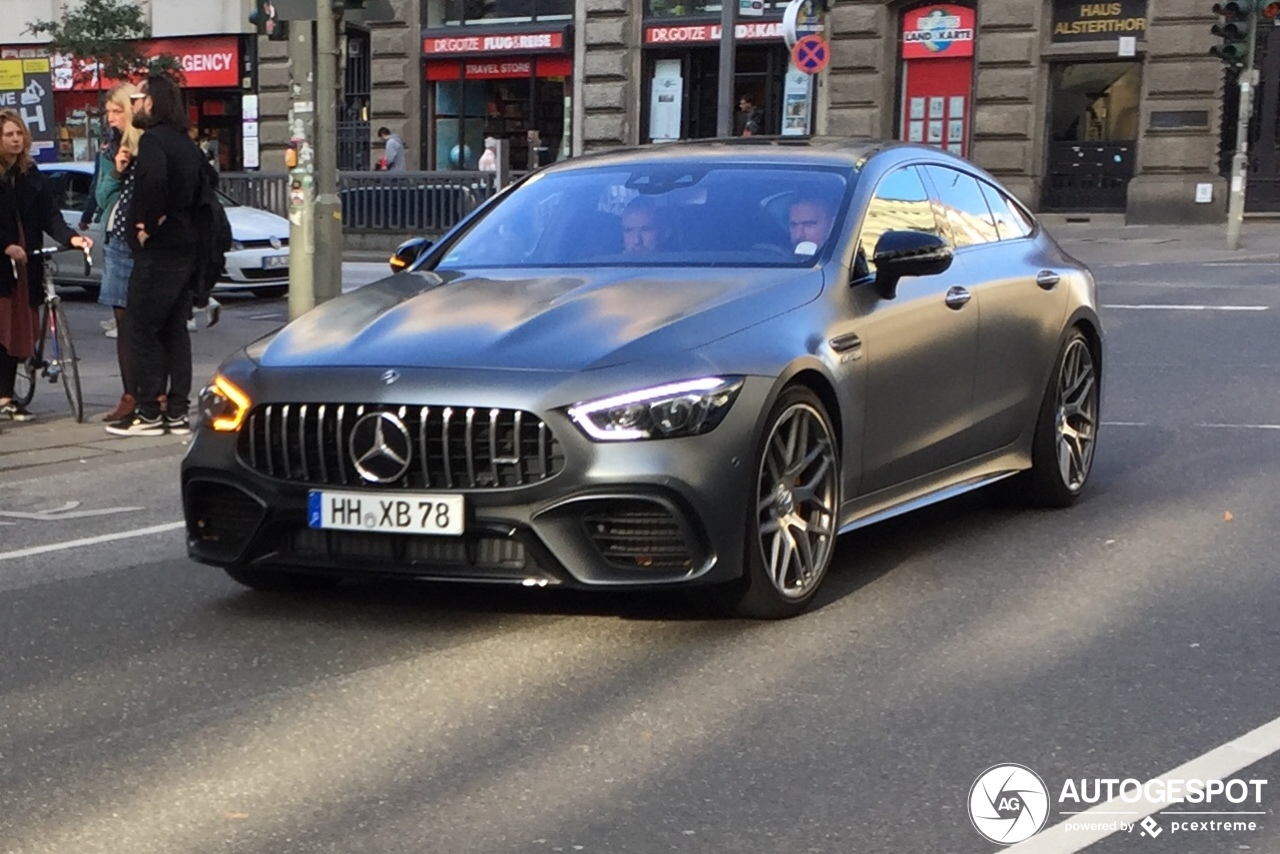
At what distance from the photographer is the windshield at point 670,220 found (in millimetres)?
6828

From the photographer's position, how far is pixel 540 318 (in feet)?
20.1

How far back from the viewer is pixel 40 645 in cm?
597

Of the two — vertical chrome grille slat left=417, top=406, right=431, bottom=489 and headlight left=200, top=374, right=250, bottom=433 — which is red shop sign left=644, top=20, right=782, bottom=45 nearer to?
headlight left=200, top=374, right=250, bottom=433

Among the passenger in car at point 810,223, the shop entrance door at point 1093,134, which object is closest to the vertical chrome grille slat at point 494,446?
the passenger in car at point 810,223

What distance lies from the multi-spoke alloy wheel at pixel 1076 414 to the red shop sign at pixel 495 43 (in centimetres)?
2900

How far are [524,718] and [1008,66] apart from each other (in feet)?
93.9

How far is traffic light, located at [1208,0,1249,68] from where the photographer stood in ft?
84.2

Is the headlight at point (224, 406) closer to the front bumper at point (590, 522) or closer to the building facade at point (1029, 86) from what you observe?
the front bumper at point (590, 522)

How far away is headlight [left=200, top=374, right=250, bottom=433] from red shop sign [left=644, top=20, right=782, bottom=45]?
28688mm

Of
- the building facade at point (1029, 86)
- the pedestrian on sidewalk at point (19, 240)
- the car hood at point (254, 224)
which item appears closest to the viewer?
the pedestrian on sidewalk at point (19, 240)

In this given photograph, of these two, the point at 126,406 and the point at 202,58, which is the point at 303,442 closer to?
the point at 126,406

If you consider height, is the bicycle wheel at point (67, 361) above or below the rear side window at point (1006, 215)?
below

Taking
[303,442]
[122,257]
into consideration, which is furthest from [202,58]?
[303,442]

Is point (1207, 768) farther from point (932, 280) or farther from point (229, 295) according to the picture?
point (229, 295)
